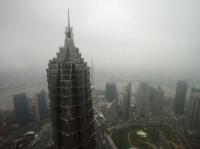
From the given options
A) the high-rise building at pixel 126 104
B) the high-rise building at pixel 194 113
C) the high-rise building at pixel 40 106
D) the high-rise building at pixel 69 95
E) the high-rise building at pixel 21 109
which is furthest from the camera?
the high-rise building at pixel 126 104

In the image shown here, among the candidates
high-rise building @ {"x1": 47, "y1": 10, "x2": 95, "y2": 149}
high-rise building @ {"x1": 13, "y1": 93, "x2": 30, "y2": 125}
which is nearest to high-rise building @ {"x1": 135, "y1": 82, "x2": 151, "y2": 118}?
high-rise building @ {"x1": 13, "y1": 93, "x2": 30, "y2": 125}

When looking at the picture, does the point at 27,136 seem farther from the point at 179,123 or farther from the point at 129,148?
the point at 179,123

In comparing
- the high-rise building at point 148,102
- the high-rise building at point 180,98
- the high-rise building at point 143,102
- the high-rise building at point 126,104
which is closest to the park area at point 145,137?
the high-rise building at point 126,104

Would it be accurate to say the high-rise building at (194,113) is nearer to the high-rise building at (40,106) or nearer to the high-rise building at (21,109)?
the high-rise building at (40,106)

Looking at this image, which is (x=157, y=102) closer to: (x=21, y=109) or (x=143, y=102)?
(x=143, y=102)

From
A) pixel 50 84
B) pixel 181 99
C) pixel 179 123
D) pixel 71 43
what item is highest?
pixel 71 43

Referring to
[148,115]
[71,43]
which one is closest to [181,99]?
[148,115]
